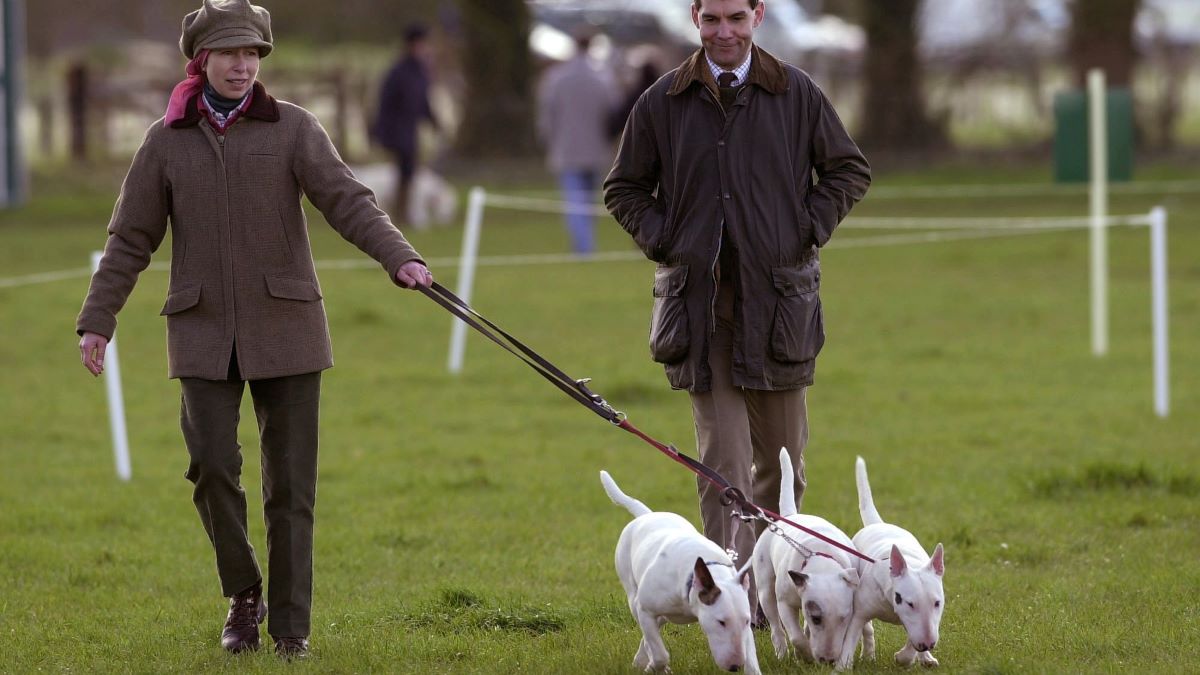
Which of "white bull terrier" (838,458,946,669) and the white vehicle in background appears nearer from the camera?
"white bull terrier" (838,458,946,669)

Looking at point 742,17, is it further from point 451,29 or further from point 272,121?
point 451,29

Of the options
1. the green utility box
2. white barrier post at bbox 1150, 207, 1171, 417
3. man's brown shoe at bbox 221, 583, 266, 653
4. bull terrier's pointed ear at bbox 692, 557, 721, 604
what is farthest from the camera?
the green utility box

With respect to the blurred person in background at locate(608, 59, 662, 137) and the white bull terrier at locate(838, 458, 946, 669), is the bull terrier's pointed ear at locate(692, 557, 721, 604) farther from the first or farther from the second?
the blurred person in background at locate(608, 59, 662, 137)

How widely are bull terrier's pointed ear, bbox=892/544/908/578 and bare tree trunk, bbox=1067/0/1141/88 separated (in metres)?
23.3

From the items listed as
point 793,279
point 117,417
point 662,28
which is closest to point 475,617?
point 793,279

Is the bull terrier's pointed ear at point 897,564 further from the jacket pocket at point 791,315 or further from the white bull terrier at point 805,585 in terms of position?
the jacket pocket at point 791,315

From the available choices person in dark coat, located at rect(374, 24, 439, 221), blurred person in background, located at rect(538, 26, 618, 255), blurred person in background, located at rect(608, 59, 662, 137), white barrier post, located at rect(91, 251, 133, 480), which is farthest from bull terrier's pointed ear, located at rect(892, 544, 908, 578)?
person in dark coat, located at rect(374, 24, 439, 221)

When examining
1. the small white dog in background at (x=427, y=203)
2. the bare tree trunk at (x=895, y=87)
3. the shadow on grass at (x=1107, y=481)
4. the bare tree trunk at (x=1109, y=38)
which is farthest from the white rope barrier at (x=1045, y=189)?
the shadow on grass at (x=1107, y=481)

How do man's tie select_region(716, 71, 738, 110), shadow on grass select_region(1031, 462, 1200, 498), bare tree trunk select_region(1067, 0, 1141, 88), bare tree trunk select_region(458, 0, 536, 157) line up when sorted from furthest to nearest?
1. bare tree trunk select_region(458, 0, 536, 157)
2. bare tree trunk select_region(1067, 0, 1141, 88)
3. shadow on grass select_region(1031, 462, 1200, 498)
4. man's tie select_region(716, 71, 738, 110)

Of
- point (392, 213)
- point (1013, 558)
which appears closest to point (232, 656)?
point (1013, 558)

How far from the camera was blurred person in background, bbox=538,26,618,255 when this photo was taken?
1905 cm

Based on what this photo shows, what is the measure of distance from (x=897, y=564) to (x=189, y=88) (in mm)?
2569

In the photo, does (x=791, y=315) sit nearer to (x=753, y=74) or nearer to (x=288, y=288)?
(x=753, y=74)

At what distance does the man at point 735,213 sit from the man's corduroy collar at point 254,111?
1.12 m
